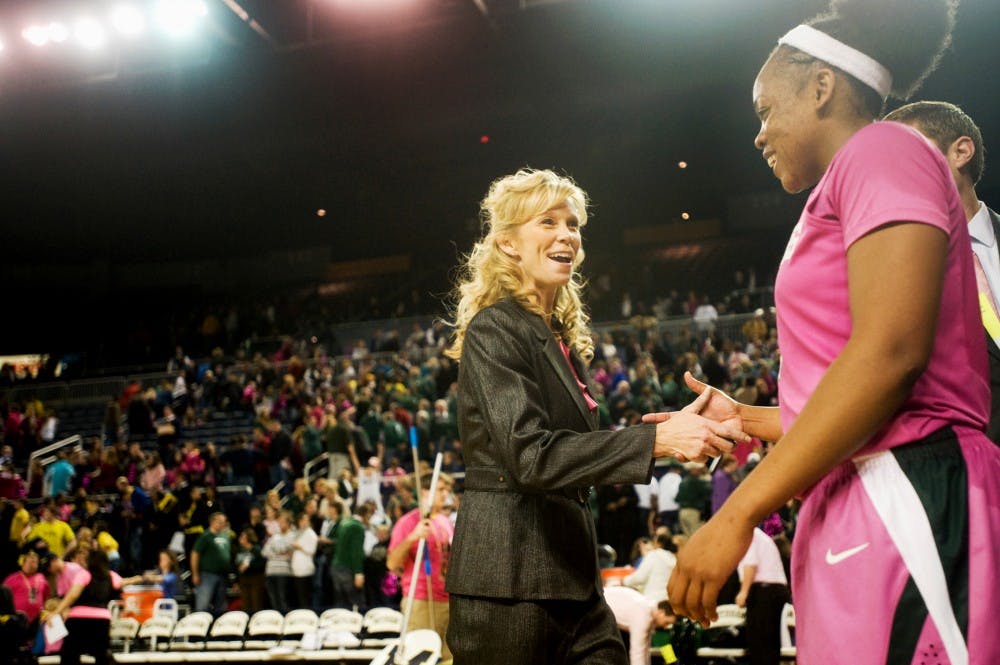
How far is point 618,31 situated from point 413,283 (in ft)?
44.7

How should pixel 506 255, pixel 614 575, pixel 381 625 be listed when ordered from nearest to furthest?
pixel 506 255, pixel 614 575, pixel 381 625

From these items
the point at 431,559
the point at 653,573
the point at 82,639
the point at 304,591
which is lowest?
the point at 82,639

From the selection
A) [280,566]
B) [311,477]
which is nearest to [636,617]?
[280,566]

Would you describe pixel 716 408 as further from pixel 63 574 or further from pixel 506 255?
pixel 63 574

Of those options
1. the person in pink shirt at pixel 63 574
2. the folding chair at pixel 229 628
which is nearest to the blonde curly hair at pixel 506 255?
the folding chair at pixel 229 628

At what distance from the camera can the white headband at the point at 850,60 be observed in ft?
5.06

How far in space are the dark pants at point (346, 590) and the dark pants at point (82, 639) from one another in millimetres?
2675

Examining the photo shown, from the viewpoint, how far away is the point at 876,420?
1.29 metres

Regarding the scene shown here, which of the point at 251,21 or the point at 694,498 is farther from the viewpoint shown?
the point at 251,21

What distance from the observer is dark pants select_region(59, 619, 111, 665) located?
32.8ft

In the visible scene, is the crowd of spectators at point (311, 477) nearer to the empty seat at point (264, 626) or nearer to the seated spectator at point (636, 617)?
the empty seat at point (264, 626)

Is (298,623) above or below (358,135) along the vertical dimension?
below

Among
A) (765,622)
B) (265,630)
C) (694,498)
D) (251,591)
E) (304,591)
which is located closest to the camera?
→ (765,622)

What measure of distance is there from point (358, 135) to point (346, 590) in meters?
12.8
